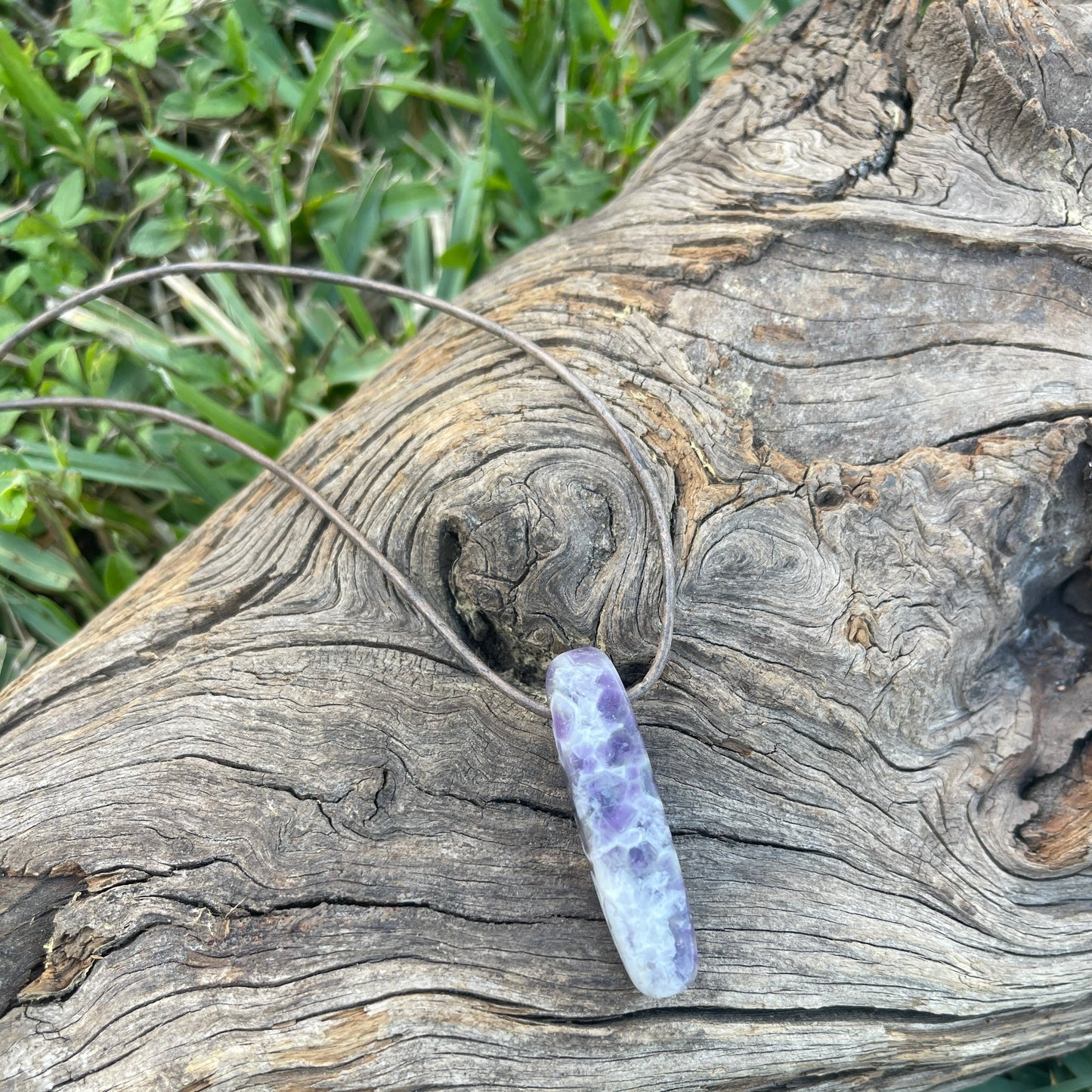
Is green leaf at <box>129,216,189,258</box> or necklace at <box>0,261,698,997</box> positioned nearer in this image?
necklace at <box>0,261,698,997</box>

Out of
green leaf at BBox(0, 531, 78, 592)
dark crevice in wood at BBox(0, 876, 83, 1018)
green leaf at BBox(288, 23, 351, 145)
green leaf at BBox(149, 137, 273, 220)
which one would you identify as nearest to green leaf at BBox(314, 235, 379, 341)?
green leaf at BBox(149, 137, 273, 220)

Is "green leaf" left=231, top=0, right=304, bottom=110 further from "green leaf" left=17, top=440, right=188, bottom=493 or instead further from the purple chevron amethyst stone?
the purple chevron amethyst stone

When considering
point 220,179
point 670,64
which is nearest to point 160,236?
point 220,179

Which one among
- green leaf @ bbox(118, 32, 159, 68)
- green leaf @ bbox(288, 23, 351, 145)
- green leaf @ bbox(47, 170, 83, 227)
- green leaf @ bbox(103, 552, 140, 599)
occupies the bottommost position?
green leaf @ bbox(103, 552, 140, 599)

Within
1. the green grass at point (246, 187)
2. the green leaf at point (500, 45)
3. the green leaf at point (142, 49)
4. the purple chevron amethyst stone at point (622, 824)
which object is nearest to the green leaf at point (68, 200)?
the green grass at point (246, 187)

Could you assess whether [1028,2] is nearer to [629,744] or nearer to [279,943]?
[629,744]

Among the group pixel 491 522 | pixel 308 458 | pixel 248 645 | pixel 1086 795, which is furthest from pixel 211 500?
pixel 1086 795

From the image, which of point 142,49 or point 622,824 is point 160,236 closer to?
point 142,49
